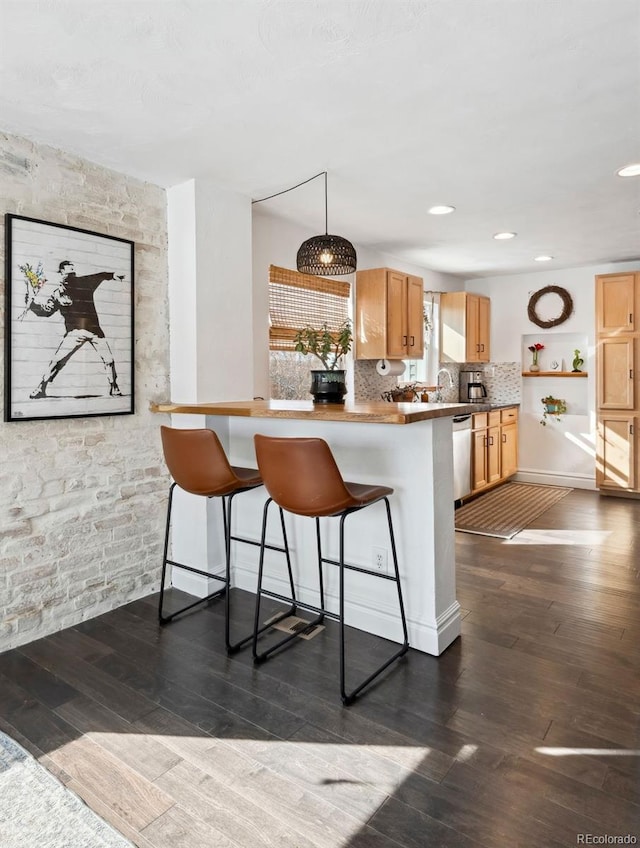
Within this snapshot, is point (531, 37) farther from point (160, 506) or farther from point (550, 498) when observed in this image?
point (550, 498)

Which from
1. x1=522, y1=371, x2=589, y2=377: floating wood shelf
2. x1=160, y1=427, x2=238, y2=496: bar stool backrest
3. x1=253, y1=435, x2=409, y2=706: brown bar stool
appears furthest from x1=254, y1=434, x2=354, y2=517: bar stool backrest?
x1=522, y1=371, x2=589, y2=377: floating wood shelf

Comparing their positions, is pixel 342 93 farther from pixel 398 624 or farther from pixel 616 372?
pixel 616 372

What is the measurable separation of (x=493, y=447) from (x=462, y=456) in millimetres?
817

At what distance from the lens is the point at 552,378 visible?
21.6ft

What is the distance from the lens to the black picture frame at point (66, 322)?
2576mm

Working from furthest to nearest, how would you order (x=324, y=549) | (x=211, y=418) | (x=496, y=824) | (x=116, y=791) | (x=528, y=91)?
(x=211, y=418)
(x=324, y=549)
(x=528, y=91)
(x=116, y=791)
(x=496, y=824)

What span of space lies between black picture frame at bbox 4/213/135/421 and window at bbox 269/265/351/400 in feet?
4.24

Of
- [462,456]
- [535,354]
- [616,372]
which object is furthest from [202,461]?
[535,354]

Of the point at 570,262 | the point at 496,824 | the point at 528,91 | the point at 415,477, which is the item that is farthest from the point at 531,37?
the point at 570,262

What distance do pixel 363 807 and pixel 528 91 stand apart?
8.94 ft

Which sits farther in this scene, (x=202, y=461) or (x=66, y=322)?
(x=66, y=322)

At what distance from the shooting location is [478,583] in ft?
11.1

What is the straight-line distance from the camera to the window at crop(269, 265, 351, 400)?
4.16 m

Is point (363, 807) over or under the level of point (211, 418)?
under
